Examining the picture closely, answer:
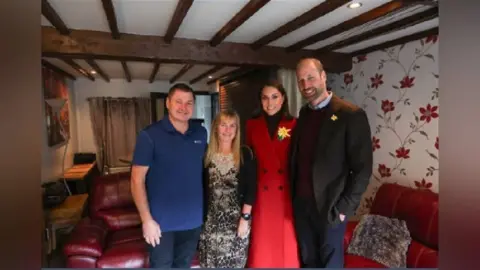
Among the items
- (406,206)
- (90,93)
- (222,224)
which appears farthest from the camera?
(406,206)

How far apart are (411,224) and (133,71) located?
110 cm

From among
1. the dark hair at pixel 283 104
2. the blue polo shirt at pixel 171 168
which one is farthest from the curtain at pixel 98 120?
the dark hair at pixel 283 104

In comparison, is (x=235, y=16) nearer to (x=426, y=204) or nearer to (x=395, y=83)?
(x=395, y=83)

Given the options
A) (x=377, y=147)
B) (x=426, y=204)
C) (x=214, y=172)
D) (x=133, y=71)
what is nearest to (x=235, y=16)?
(x=133, y=71)

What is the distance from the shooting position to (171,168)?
68 cm

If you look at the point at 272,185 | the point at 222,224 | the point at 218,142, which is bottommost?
the point at 222,224

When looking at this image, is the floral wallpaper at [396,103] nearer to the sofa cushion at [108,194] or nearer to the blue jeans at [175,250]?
the blue jeans at [175,250]

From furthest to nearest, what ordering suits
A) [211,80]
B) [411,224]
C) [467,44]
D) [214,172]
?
1. [411,224]
2. [211,80]
3. [214,172]
4. [467,44]

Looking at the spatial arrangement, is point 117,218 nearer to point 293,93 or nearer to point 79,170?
point 79,170

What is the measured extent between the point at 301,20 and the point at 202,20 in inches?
11.9

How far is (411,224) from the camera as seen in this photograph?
104cm

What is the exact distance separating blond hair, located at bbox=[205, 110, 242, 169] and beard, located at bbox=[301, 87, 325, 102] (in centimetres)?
18

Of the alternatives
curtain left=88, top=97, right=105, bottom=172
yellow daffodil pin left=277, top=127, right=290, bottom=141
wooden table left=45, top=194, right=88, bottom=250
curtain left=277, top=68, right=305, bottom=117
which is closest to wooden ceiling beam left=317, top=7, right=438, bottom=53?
curtain left=277, top=68, right=305, bottom=117

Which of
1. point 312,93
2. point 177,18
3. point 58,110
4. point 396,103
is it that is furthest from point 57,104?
point 396,103
